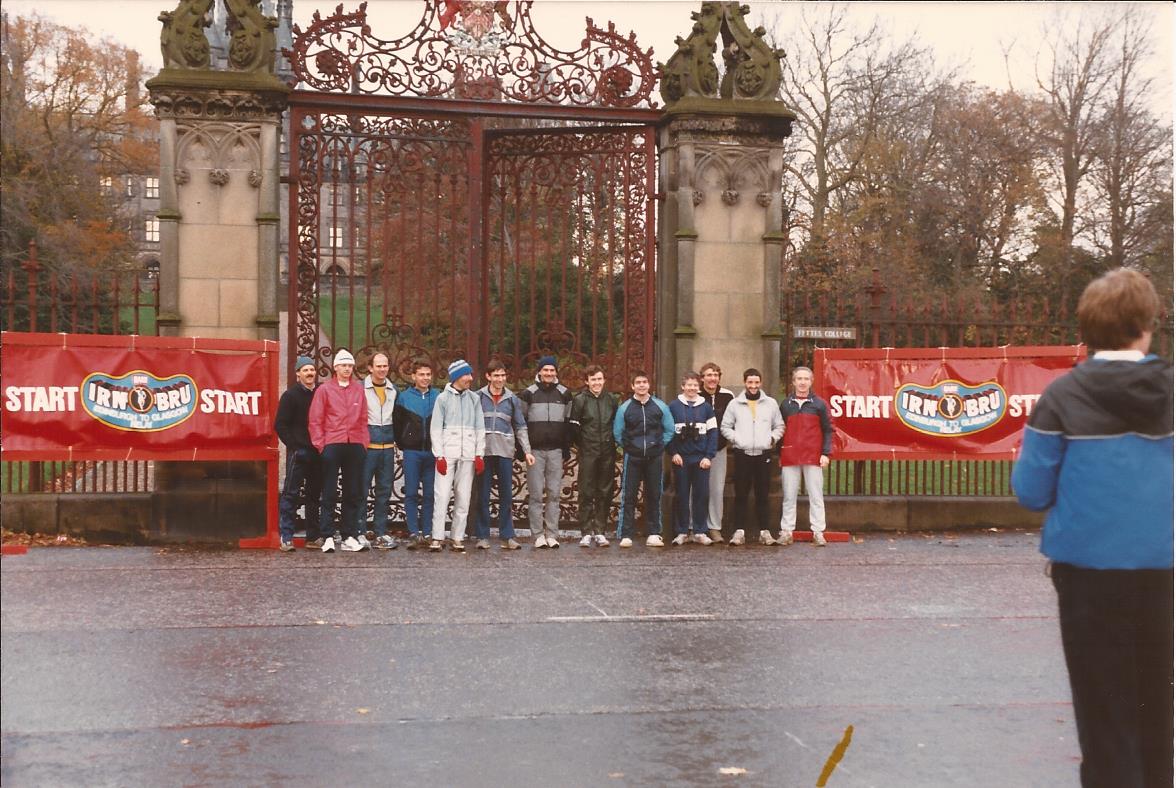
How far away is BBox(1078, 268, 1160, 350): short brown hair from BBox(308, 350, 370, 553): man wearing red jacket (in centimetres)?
872

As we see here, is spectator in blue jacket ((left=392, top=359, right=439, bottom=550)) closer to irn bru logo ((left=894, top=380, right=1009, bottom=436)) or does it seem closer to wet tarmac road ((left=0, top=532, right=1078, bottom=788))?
wet tarmac road ((left=0, top=532, right=1078, bottom=788))

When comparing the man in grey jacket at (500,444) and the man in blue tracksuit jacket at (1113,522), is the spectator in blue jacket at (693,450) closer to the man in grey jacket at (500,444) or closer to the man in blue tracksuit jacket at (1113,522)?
the man in grey jacket at (500,444)

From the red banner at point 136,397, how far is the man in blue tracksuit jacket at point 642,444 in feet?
10.8

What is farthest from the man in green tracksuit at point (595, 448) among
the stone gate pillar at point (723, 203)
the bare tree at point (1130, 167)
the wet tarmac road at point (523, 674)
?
the bare tree at point (1130, 167)

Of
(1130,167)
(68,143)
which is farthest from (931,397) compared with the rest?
(68,143)

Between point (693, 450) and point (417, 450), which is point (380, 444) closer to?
point (417, 450)

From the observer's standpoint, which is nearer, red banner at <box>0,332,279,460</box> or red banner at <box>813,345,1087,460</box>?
red banner at <box>0,332,279,460</box>

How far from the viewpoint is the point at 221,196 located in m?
12.9

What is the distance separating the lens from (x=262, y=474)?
1276cm

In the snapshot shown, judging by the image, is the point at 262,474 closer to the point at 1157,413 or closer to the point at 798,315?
the point at 798,315

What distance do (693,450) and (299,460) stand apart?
12.2ft

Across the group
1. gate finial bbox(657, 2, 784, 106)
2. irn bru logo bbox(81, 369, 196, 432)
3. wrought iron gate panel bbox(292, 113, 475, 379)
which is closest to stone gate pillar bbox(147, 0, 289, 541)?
wrought iron gate panel bbox(292, 113, 475, 379)

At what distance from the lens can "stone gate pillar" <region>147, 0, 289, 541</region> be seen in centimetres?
1269

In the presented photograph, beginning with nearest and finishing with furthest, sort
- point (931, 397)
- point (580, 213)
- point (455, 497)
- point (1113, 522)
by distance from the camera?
point (1113, 522) < point (455, 497) < point (580, 213) < point (931, 397)
